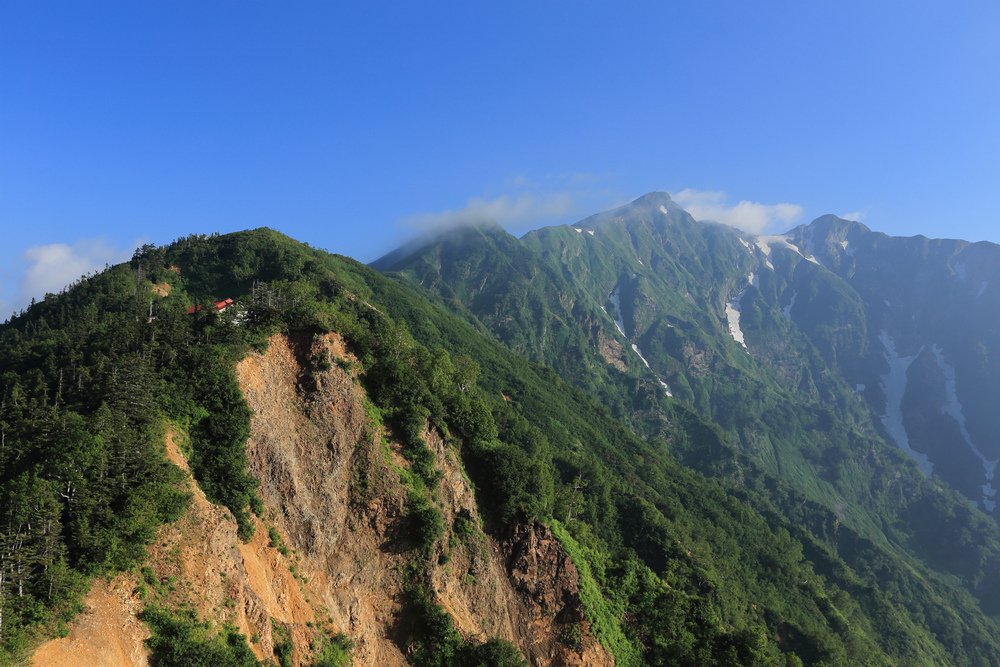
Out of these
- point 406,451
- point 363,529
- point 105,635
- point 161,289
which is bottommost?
point 363,529

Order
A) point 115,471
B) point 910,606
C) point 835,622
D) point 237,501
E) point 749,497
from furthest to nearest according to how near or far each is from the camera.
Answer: point 749,497
point 910,606
point 835,622
point 237,501
point 115,471

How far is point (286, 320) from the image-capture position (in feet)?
151

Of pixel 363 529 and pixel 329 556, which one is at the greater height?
pixel 363 529

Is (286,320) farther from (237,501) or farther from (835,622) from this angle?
(835,622)

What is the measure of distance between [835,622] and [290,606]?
109618 millimetres

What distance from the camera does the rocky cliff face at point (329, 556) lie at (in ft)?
101

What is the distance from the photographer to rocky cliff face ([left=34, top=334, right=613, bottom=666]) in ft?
101

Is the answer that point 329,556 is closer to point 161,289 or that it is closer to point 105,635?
point 105,635

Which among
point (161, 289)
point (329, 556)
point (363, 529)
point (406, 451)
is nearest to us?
point (329, 556)

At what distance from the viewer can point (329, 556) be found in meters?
40.1

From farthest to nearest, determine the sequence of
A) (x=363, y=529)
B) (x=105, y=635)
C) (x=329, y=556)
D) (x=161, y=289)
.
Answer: (x=161, y=289)
(x=363, y=529)
(x=329, y=556)
(x=105, y=635)

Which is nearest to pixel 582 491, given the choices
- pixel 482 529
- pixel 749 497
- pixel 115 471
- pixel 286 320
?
pixel 482 529

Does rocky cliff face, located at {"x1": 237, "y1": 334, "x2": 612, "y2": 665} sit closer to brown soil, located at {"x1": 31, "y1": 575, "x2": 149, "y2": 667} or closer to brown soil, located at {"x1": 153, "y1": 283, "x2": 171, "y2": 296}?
brown soil, located at {"x1": 31, "y1": 575, "x2": 149, "y2": 667}

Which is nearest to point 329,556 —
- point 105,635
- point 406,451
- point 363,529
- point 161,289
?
point 363,529
